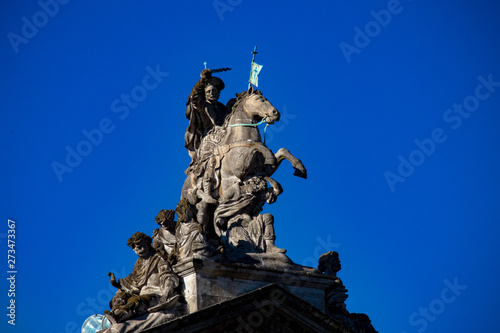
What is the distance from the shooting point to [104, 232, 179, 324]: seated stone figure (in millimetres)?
35000

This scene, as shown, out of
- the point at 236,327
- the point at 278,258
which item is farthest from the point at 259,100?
the point at 236,327

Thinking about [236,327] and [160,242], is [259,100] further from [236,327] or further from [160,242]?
[236,327]

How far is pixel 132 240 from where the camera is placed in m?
37.1

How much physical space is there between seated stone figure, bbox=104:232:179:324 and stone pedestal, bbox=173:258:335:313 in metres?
0.44

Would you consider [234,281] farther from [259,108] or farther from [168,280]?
[259,108]

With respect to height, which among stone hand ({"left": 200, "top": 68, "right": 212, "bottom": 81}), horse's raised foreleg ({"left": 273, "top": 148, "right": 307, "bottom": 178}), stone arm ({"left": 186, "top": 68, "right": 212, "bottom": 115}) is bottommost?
horse's raised foreleg ({"left": 273, "top": 148, "right": 307, "bottom": 178})

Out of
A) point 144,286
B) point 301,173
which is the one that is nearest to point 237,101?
point 301,173

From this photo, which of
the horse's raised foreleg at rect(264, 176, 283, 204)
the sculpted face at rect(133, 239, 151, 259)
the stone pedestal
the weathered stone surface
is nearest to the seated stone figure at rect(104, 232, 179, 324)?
the sculpted face at rect(133, 239, 151, 259)

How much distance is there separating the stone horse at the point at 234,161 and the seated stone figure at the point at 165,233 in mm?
822

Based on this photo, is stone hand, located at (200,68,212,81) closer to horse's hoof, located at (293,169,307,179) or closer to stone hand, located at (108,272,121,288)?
horse's hoof, located at (293,169,307,179)

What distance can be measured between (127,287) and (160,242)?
189 cm

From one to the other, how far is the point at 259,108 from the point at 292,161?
72.6 inches

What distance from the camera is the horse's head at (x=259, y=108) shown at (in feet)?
130

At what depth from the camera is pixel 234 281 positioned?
119 feet
